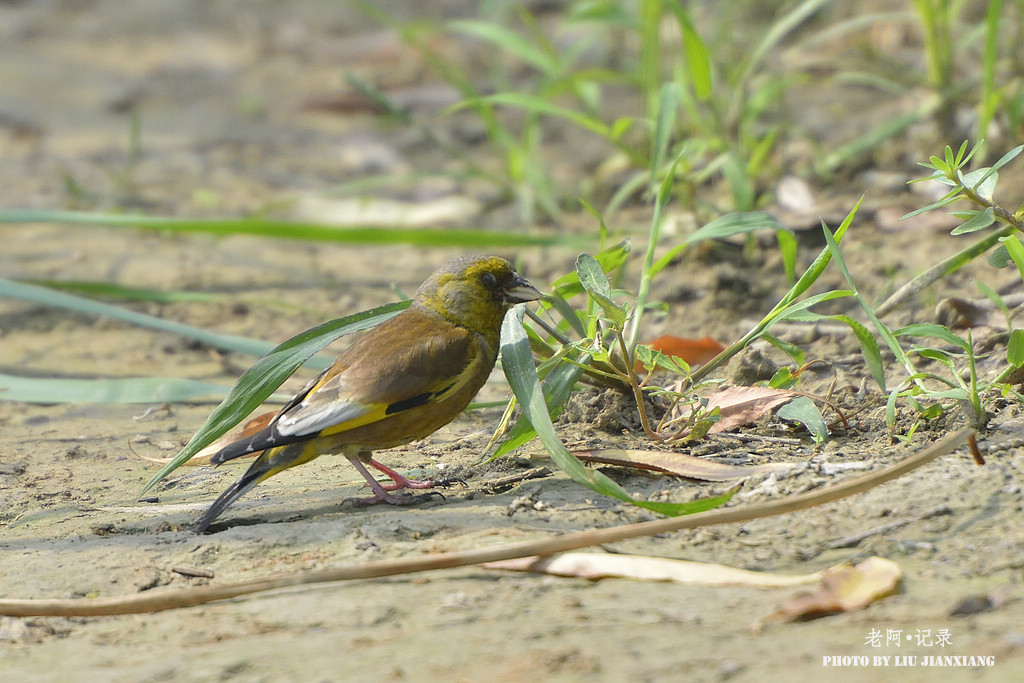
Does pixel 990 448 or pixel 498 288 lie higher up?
pixel 498 288

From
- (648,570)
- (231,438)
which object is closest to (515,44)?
(231,438)

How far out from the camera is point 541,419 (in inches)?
115

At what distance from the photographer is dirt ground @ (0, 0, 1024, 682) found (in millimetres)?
2203

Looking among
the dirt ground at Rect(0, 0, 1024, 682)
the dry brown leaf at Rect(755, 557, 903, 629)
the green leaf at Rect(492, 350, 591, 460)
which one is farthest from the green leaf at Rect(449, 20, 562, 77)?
the dry brown leaf at Rect(755, 557, 903, 629)

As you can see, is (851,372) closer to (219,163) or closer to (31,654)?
(31,654)

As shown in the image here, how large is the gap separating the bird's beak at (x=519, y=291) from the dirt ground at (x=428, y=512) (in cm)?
41

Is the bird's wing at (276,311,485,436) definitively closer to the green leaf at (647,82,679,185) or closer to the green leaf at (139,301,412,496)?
the green leaf at (139,301,412,496)

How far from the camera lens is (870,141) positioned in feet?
18.9

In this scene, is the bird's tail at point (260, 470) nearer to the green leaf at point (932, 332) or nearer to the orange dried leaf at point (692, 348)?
the orange dried leaf at point (692, 348)

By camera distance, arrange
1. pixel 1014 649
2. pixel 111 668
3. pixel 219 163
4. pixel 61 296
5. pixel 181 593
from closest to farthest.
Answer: pixel 1014 649 < pixel 111 668 < pixel 181 593 < pixel 61 296 < pixel 219 163

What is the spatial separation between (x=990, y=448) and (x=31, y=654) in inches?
97.9

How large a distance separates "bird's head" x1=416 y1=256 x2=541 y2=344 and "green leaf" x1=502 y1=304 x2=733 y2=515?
34 centimetres

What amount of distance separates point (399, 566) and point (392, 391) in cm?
91

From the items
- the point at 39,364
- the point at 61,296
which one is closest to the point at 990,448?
the point at 61,296
